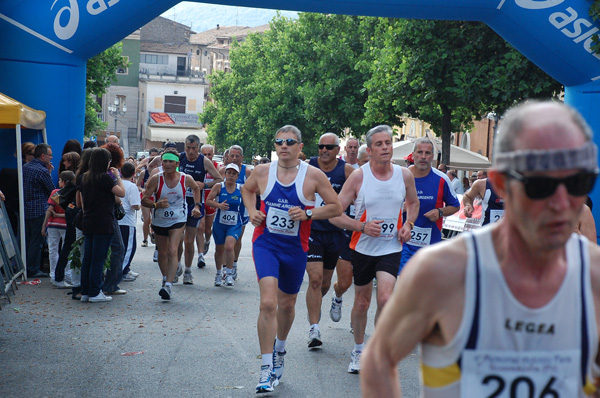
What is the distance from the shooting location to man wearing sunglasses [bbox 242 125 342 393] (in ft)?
22.4

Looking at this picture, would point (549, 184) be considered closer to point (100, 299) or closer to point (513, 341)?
point (513, 341)

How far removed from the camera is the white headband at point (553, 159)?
1.95m

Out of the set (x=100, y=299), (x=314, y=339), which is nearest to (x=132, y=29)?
(x=100, y=299)

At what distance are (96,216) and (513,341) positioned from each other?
29.6 feet

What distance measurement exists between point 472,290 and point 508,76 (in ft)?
56.3

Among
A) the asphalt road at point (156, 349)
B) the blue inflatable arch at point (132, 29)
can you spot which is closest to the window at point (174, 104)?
the blue inflatable arch at point (132, 29)

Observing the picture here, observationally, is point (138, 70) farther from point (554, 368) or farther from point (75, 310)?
point (554, 368)

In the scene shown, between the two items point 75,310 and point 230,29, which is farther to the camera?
point 230,29

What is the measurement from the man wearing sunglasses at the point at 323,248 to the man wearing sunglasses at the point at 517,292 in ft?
19.8

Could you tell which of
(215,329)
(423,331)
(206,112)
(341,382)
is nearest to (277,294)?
(341,382)

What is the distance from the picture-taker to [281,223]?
22.9 ft

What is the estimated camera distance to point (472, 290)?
2057mm

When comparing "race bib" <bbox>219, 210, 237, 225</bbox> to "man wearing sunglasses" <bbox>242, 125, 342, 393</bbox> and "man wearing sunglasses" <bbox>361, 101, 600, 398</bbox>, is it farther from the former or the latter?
"man wearing sunglasses" <bbox>361, 101, 600, 398</bbox>

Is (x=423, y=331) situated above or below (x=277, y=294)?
above
